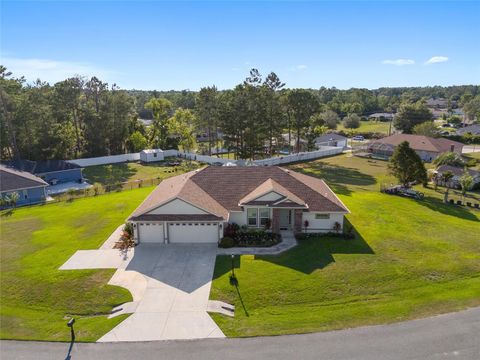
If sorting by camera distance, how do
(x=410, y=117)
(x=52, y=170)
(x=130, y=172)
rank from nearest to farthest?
1. (x=52, y=170)
2. (x=130, y=172)
3. (x=410, y=117)

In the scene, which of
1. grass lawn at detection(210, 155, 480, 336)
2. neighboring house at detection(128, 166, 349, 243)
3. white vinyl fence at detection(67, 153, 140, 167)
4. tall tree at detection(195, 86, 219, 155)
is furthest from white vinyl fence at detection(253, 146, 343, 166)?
grass lawn at detection(210, 155, 480, 336)

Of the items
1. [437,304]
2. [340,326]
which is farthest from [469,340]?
[340,326]

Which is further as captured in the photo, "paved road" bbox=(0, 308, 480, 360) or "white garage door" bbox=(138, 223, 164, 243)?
"white garage door" bbox=(138, 223, 164, 243)

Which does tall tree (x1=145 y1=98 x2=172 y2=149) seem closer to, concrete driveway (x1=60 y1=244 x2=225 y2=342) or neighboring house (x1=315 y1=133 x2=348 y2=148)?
neighboring house (x1=315 y1=133 x2=348 y2=148)

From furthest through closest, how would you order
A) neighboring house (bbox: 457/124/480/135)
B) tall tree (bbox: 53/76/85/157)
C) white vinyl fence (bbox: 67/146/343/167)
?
neighboring house (bbox: 457/124/480/135) → tall tree (bbox: 53/76/85/157) → white vinyl fence (bbox: 67/146/343/167)

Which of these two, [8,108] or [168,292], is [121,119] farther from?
[168,292]

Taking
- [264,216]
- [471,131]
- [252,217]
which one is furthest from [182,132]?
[471,131]

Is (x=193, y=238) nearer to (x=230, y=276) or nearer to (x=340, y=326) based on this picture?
(x=230, y=276)
